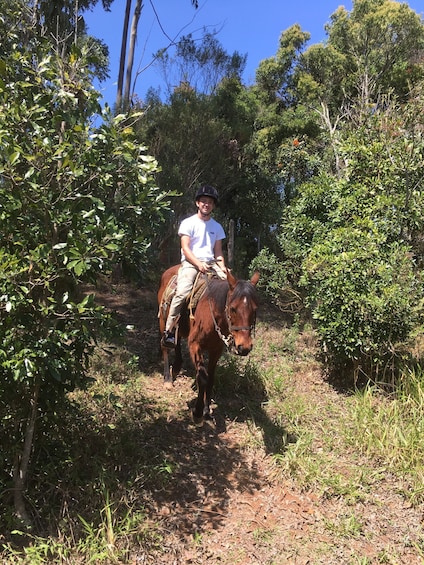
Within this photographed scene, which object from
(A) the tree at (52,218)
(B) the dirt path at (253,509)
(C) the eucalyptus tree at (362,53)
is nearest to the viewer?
(A) the tree at (52,218)

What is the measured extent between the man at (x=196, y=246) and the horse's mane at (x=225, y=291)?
0.40 meters

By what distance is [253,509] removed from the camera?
12.6 feet

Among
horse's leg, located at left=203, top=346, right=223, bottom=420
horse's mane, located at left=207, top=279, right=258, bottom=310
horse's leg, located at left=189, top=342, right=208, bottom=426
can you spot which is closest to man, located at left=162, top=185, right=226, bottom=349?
horse's mane, located at left=207, top=279, right=258, bottom=310

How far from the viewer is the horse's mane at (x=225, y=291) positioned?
389 centimetres

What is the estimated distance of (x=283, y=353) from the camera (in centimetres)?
714

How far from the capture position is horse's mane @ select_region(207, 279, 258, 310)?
3895 mm

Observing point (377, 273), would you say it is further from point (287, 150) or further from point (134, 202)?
point (287, 150)

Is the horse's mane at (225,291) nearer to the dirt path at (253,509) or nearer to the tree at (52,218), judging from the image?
the tree at (52,218)

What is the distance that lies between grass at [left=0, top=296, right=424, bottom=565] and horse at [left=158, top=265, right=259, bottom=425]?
628mm

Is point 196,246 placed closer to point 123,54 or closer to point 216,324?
point 216,324

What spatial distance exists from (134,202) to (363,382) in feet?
14.5

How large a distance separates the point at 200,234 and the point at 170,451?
8.36 feet

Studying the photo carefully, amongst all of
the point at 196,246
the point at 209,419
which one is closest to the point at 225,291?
the point at 196,246

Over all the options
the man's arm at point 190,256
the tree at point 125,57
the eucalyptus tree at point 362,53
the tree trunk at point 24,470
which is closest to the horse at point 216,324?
the man's arm at point 190,256
